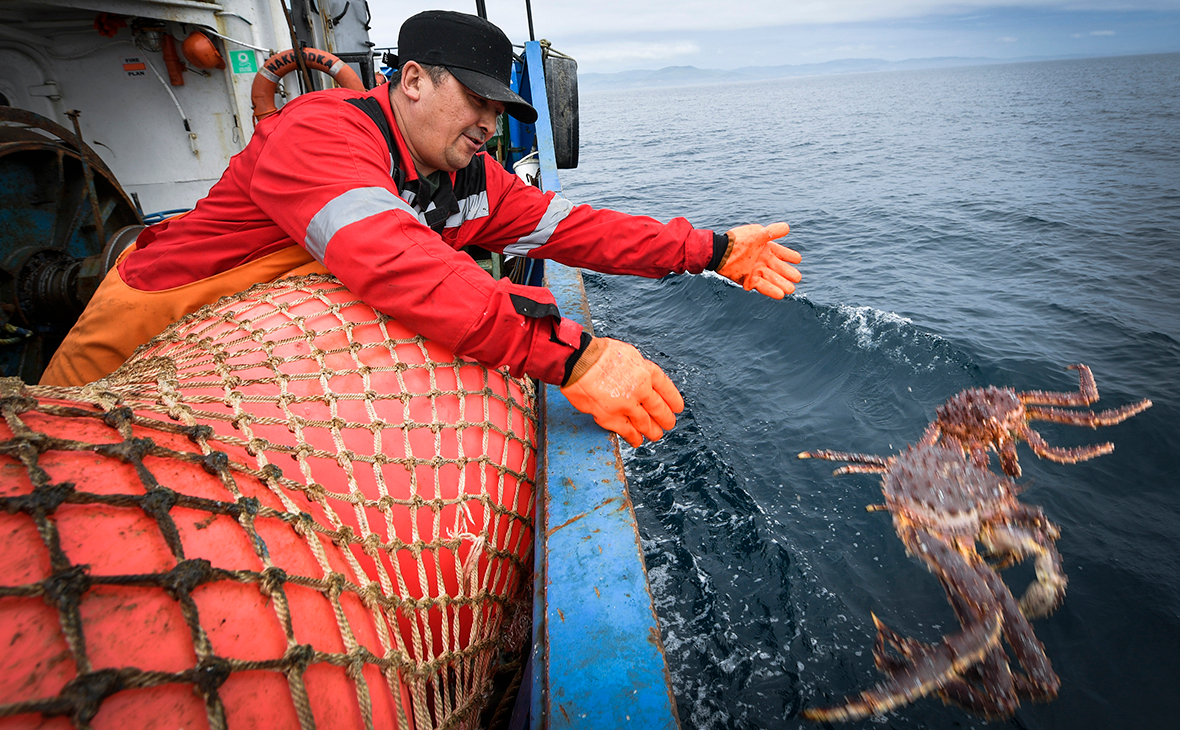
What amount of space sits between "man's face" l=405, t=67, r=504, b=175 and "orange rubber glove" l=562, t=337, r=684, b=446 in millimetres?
956

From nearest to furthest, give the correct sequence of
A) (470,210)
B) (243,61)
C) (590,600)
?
(590,600), (470,210), (243,61)

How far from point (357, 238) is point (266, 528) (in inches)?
34.3

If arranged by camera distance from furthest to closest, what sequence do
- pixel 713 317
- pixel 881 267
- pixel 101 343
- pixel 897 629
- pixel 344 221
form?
pixel 881 267
pixel 713 317
pixel 897 629
pixel 101 343
pixel 344 221

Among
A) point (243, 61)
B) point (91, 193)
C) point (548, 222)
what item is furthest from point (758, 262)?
point (243, 61)

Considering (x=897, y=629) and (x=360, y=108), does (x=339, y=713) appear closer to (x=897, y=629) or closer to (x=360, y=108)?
(x=360, y=108)

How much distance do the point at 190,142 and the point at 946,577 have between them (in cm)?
650

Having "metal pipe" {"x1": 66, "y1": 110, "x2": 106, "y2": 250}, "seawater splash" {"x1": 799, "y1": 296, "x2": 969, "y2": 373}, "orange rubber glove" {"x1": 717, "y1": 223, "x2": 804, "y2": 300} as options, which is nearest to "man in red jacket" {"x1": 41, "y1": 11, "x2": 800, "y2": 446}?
"orange rubber glove" {"x1": 717, "y1": 223, "x2": 804, "y2": 300}

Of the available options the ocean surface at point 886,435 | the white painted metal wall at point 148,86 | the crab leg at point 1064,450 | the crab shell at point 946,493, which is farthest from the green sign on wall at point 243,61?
the crab leg at point 1064,450

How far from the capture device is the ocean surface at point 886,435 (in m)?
1.95

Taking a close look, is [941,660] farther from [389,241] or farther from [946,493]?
[389,241]

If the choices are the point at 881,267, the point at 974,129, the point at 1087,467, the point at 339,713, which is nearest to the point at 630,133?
the point at 974,129

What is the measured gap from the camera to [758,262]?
2770mm

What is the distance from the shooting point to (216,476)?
98 cm

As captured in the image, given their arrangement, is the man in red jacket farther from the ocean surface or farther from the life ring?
the life ring
